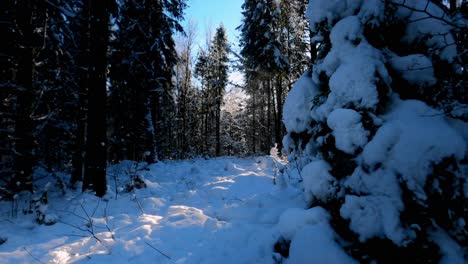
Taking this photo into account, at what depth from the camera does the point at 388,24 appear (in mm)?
3051

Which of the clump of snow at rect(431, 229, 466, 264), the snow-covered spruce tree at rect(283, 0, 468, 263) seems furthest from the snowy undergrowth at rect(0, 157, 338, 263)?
the clump of snow at rect(431, 229, 466, 264)

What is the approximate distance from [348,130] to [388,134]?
0.39 meters

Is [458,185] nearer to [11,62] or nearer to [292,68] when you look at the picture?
[11,62]

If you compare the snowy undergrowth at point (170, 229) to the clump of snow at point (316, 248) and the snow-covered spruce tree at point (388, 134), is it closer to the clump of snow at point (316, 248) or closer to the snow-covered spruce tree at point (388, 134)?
the clump of snow at point (316, 248)

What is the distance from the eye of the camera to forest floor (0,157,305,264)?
10.9ft

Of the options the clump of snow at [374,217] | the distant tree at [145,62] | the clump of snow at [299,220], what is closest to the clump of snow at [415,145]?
the clump of snow at [374,217]

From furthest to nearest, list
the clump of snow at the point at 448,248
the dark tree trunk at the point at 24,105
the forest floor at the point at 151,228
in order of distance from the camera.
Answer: the dark tree trunk at the point at 24,105
the forest floor at the point at 151,228
the clump of snow at the point at 448,248

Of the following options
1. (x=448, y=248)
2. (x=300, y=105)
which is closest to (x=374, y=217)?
(x=448, y=248)

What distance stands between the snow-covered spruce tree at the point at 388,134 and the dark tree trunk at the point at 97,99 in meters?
4.90

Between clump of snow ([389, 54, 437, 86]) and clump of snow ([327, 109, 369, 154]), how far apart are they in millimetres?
798

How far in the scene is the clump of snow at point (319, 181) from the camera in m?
3.02

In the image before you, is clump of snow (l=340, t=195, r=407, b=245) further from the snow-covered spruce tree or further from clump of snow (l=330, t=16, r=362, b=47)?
clump of snow (l=330, t=16, r=362, b=47)

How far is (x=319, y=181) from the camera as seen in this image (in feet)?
Answer: 10.3

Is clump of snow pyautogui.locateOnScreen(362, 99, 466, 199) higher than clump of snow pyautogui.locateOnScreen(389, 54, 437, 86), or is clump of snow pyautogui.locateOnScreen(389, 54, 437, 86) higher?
clump of snow pyautogui.locateOnScreen(389, 54, 437, 86)
